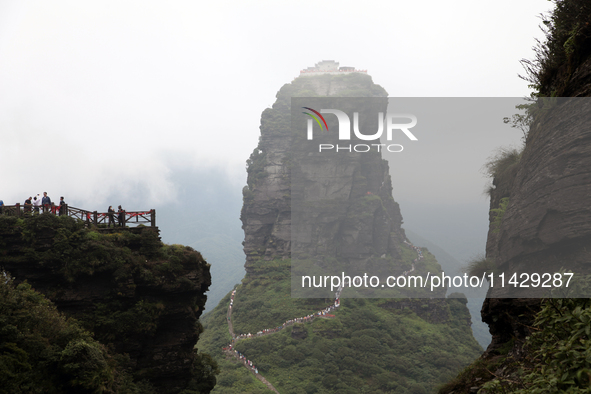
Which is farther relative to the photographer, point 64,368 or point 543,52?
point 64,368

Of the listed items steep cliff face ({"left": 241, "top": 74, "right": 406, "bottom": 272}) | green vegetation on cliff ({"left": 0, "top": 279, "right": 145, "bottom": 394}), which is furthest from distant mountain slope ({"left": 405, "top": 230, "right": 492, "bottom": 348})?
green vegetation on cliff ({"left": 0, "top": 279, "right": 145, "bottom": 394})

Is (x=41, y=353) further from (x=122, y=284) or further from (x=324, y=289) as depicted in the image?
(x=324, y=289)

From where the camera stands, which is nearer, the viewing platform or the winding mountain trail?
the viewing platform

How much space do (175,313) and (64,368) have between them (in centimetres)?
694

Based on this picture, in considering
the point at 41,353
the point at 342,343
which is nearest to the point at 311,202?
the point at 342,343

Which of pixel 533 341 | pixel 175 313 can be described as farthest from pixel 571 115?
pixel 175 313

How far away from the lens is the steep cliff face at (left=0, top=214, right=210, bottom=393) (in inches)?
587

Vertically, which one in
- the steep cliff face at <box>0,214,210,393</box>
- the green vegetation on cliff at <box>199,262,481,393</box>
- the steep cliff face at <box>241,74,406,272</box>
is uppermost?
the steep cliff face at <box>241,74,406,272</box>

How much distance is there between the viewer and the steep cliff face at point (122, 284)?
14914mm

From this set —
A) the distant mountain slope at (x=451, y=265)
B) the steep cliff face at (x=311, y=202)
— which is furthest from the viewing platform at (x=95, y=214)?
the distant mountain slope at (x=451, y=265)

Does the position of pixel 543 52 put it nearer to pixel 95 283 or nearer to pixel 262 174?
pixel 95 283

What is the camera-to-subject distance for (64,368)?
10945mm

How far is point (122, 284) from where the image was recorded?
1614cm

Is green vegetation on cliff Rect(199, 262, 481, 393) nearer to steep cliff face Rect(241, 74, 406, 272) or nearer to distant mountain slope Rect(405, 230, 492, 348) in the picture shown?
steep cliff face Rect(241, 74, 406, 272)
